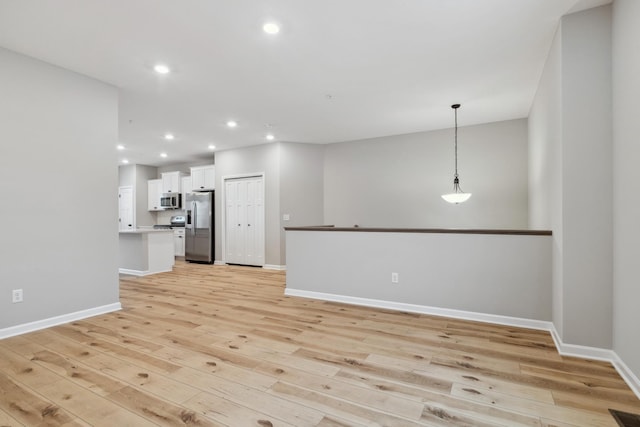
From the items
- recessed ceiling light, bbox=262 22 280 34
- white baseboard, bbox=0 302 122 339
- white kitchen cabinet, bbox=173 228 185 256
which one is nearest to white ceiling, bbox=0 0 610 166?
recessed ceiling light, bbox=262 22 280 34

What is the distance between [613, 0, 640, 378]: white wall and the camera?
198 cm

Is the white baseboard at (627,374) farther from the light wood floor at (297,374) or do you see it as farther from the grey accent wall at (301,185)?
the grey accent wall at (301,185)

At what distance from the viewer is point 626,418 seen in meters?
1.69

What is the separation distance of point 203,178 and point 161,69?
4849 mm

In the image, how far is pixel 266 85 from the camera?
3846mm

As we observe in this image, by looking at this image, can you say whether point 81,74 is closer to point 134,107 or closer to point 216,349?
point 134,107

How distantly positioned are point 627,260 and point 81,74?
529 centimetres

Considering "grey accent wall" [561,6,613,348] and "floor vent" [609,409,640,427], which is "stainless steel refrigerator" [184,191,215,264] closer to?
"grey accent wall" [561,6,613,348]

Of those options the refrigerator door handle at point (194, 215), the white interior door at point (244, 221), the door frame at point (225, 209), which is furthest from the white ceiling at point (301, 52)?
the refrigerator door handle at point (194, 215)

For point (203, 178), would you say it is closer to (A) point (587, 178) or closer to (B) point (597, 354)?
(A) point (587, 178)

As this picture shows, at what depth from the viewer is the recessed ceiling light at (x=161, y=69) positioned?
3.29 meters

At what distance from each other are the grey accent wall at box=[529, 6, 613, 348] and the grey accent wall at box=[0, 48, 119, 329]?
183 inches

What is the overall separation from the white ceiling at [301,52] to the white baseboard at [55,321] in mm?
2641

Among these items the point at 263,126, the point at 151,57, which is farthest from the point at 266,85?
the point at 263,126
